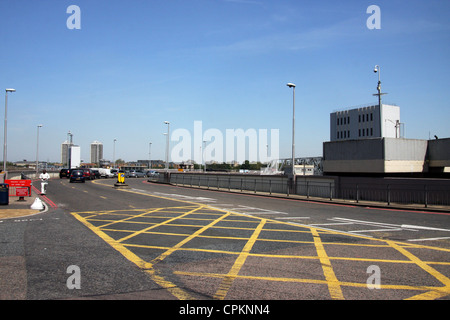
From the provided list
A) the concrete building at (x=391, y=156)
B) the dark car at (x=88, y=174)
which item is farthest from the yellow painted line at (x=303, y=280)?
the dark car at (x=88, y=174)

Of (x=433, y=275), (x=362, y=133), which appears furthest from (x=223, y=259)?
(x=362, y=133)

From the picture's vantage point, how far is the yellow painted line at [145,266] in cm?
546

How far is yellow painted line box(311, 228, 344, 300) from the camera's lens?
5500 mm

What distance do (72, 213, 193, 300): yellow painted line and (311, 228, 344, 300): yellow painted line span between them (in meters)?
2.32

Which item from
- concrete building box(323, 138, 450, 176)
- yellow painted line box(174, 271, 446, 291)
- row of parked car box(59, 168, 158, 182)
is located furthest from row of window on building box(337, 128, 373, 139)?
yellow painted line box(174, 271, 446, 291)

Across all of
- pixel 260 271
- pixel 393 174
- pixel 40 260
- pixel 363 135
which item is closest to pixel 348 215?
pixel 260 271

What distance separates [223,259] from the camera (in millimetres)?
7652

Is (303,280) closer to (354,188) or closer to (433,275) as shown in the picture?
(433,275)

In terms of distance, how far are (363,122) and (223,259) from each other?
95.9 meters

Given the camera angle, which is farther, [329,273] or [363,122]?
[363,122]

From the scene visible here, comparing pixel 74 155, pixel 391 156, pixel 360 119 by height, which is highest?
pixel 360 119

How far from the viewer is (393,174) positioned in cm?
2872
